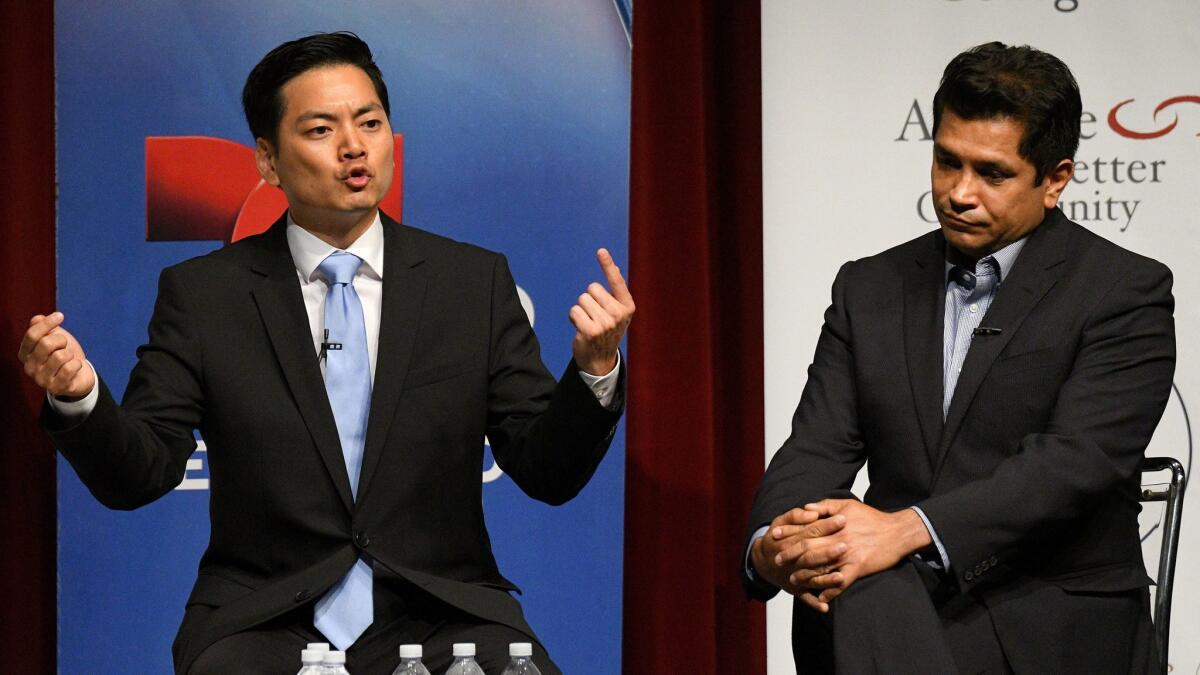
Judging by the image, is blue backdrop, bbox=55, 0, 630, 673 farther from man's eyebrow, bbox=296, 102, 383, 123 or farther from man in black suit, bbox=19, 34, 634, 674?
man's eyebrow, bbox=296, 102, 383, 123

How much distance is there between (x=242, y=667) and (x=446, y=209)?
66.9 inches

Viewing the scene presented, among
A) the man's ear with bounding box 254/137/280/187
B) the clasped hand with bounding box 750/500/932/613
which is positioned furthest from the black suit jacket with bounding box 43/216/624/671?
the clasped hand with bounding box 750/500/932/613

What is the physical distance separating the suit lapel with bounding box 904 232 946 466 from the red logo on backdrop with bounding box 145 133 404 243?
1601 mm

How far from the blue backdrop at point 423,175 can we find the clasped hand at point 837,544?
4.57 feet

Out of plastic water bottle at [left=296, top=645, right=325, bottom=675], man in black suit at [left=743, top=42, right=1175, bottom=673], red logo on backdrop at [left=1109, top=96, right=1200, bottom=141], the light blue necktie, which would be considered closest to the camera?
plastic water bottle at [left=296, top=645, right=325, bottom=675]

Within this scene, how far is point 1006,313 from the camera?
2.75 m

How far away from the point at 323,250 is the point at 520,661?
102 cm

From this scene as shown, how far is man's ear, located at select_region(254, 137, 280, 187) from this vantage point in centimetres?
310

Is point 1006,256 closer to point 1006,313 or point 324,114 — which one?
point 1006,313

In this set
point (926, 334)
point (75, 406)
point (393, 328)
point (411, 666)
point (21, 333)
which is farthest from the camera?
point (21, 333)

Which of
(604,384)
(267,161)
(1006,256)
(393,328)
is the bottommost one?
(604,384)

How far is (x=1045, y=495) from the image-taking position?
2.54 metres

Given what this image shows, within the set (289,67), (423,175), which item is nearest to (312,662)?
(289,67)

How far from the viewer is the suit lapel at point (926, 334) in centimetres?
278
